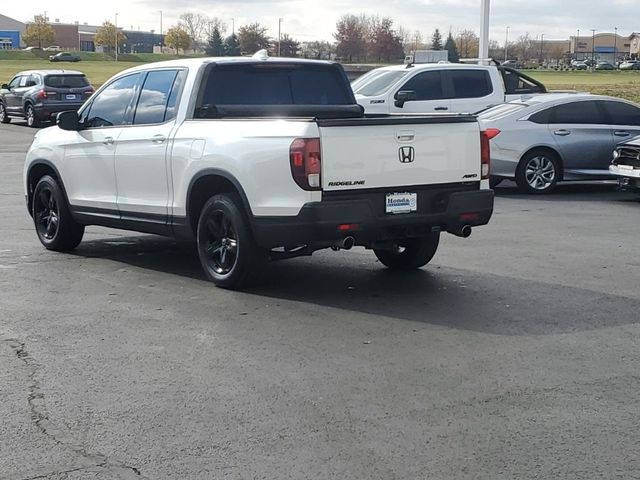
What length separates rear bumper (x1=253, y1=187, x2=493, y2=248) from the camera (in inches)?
305

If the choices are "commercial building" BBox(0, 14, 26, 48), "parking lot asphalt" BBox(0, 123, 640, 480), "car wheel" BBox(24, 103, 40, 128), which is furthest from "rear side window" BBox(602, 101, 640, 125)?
"commercial building" BBox(0, 14, 26, 48)

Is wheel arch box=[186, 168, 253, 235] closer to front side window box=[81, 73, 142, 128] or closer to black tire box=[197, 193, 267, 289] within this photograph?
black tire box=[197, 193, 267, 289]

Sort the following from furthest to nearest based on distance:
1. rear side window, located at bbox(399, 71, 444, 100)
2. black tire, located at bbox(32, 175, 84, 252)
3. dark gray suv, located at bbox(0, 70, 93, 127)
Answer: dark gray suv, located at bbox(0, 70, 93, 127) → rear side window, located at bbox(399, 71, 444, 100) → black tire, located at bbox(32, 175, 84, 252)

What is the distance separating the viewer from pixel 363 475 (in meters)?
4.54

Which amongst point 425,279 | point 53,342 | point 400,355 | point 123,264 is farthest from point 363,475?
point 123,264

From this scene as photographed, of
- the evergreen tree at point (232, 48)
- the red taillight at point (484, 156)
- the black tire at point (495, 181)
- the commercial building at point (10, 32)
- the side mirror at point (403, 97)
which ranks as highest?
the commercial building at point (10, 32)

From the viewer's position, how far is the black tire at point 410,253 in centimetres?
928

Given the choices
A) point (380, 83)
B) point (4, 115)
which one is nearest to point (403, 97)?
point (380, 83)

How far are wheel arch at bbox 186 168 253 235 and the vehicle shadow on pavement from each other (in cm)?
64

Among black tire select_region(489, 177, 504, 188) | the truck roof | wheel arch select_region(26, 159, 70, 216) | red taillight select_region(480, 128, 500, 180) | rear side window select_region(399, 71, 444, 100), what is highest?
the truck roof

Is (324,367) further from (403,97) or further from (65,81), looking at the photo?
(65,81)

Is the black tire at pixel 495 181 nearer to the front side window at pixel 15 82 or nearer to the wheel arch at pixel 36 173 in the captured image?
the wheel arch at pixel 36 173

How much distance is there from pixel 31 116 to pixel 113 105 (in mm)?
25270

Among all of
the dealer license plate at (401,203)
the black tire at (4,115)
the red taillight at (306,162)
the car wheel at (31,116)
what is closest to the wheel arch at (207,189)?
the red taillight at (306,162)
